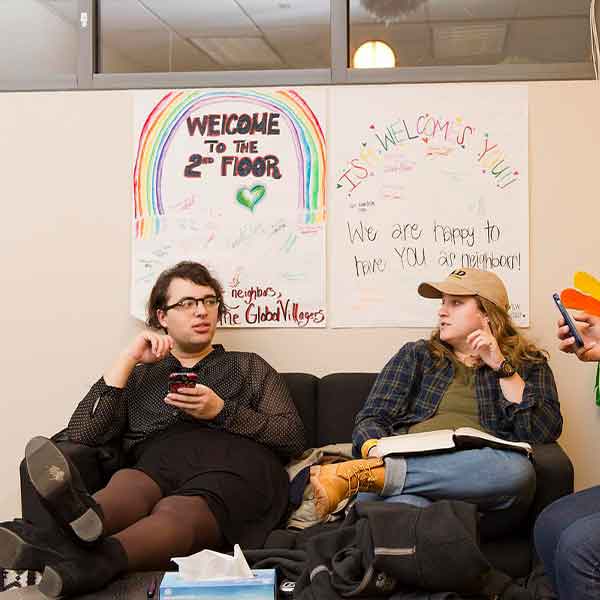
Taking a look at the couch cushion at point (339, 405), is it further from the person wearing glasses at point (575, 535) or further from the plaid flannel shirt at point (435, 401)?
the person wearing glasses at point (575, 535)

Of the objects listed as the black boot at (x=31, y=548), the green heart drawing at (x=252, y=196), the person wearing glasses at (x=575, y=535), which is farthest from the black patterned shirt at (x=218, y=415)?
the person wearing glasses at (x=575, y=535)

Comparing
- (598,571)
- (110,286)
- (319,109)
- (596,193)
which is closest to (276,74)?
(319,109)

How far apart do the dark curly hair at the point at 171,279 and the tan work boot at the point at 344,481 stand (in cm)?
88

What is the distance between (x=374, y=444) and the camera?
8.76ft

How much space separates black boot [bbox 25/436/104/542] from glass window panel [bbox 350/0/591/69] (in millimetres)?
2040

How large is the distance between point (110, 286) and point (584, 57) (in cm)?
202

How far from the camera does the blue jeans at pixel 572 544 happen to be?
2012 millimetres

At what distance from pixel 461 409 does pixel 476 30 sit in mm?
1516

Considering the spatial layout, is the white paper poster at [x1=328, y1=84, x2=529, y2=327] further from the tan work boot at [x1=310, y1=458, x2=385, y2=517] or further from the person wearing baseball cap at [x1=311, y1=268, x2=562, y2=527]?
the tan work boot at [x1=310, y1=458, x2=385, y2=517]

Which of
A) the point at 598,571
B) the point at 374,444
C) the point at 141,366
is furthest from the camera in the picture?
the point at 141,366

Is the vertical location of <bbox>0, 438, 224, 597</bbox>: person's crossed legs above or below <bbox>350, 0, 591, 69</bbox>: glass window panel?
below

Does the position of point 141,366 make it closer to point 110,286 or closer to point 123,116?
point 110,286

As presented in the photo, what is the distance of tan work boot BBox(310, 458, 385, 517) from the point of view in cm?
250

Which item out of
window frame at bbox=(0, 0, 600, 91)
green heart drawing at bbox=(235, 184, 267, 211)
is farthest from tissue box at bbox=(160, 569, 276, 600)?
window frame at bbox=(0, 0, 600, 91)
